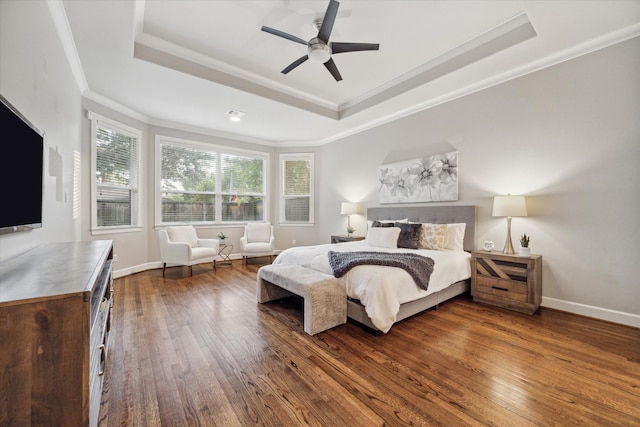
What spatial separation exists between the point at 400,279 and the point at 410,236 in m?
1.35

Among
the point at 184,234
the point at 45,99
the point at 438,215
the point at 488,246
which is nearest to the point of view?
the point at 45,99

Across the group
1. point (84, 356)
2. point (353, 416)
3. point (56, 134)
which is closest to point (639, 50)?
point (353, 416)

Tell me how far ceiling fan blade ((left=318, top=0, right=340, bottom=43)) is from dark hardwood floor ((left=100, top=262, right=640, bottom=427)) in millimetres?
2747

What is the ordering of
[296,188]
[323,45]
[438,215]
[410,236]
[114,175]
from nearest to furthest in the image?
[323,45] → [410,236] → [438,215] → [114,175] → [296,188]

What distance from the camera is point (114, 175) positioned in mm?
4258

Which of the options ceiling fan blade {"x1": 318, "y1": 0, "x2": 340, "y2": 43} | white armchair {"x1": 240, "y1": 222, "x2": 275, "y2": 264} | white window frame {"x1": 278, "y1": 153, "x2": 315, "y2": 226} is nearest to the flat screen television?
ceiling fan blade {"x1": 318, "y1": 0, "x2": 340, "y2": 43}

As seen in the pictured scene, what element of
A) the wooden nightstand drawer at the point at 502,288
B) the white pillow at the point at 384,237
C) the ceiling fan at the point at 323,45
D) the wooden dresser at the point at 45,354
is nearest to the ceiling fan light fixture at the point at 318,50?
the ceiling fan at the point at 323,45

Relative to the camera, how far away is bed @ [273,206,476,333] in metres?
2.30

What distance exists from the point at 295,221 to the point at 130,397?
4980mm

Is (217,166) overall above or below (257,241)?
above

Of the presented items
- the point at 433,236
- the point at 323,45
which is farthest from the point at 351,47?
the point at 433,236

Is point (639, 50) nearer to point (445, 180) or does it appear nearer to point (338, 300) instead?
point (445, 180)

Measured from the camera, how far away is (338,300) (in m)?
2.47

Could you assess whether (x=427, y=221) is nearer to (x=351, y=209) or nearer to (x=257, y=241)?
(x=351, y=209)
